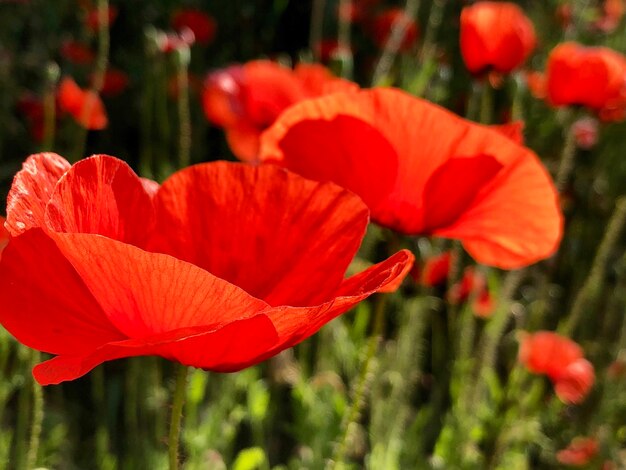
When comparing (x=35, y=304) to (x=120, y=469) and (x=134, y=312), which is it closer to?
(x=134, y=312)

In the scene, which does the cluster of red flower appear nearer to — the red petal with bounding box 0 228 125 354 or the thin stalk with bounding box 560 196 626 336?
the red petal with bounding box 0 228 125 354

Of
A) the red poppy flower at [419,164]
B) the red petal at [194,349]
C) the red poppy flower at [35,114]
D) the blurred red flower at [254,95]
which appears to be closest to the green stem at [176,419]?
the red petal at [194,349]

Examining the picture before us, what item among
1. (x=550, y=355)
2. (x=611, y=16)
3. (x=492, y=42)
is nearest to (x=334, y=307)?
(x=492, y=42)

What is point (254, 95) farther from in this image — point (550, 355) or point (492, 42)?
point (550, 355)

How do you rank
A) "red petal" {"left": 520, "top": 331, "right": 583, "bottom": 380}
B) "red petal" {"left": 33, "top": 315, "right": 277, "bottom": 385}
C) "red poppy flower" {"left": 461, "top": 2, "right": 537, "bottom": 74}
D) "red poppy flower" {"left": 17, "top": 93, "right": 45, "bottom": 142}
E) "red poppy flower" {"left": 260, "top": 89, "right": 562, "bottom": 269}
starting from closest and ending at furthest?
"red petal" {"left": 33, "top": 315, "right": 277, "bottom": 385} → "red poppy flower" {"left": 260, "top": 89, "right": 562, "bottom": 269} → "red poppy flower" {"left": 461, "top": 2, "right": 537, "bottom": 74} → "red petal" {"left": 520, "top": 331, "right": 583, "bottom": 380} → "red poppy flower" {"left": 17, "top": 93, "right": 45, "bottom": 142}

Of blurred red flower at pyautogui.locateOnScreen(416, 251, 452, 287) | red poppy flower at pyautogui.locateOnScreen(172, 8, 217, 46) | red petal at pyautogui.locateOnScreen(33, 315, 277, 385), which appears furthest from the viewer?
red poppy flower at pyautogui.locateOnScreen(172, 8, 217, 46)

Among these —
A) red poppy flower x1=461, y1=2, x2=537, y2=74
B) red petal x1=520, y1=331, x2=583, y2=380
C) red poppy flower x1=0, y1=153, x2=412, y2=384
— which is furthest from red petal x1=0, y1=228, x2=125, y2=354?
red petal x1=520, y1=331, x2=583, y2=380
